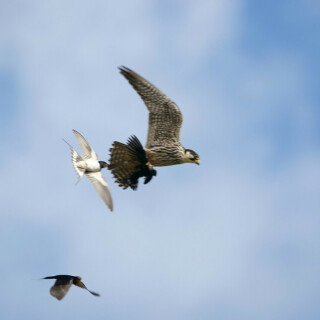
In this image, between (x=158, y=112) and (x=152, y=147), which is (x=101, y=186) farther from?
(x=158, y=112)

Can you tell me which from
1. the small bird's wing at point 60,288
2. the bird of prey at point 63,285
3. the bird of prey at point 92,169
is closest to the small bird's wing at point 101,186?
the bird of prey at point 92,169

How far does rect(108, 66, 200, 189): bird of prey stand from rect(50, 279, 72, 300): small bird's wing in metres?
2.13

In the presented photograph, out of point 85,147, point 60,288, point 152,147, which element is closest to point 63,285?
point 60,288

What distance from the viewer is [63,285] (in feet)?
46.3

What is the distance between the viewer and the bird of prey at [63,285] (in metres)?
13.8

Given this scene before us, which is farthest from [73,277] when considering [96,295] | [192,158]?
[192,158]

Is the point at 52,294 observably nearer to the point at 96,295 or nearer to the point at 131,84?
the point at 96,295

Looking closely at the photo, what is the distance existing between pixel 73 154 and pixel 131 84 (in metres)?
2.41

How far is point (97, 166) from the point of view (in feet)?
57.4

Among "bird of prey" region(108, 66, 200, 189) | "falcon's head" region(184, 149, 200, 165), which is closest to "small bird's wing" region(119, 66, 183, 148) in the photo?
"bird of prey" region(108, 66, 200, 189)

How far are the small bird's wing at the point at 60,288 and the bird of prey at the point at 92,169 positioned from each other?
2.45m

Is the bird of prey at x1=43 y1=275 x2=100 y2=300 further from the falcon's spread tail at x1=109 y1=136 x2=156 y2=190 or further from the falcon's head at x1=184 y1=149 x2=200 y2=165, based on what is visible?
the falcon's head at x1=184 y1=149 x2=200 y2=165

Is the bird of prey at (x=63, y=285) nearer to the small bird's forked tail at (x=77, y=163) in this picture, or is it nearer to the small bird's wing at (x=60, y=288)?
the small bird's wing at (x=60, y=288)

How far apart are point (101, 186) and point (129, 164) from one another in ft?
6.06
